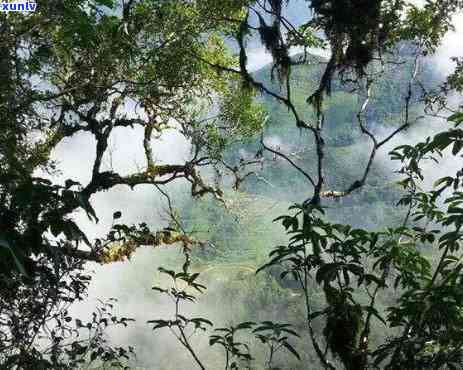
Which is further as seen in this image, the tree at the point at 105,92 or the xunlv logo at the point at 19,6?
the xunlv logo at the point at 19,6

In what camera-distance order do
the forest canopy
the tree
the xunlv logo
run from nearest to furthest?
the forest canopy → the tree → the xunlv logo

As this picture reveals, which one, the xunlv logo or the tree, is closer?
the tree

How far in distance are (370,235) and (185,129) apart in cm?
885

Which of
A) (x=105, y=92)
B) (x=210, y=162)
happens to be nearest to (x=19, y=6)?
(x=105, y=92)

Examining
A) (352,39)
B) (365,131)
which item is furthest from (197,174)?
(352,39)

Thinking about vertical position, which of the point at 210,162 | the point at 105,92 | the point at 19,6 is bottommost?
the point at 19,6

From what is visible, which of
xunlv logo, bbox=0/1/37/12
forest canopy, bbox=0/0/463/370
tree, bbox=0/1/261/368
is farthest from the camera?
xunlv logo, bbox=0/1/37/12

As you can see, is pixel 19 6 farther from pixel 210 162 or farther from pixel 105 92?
pixel 210 162

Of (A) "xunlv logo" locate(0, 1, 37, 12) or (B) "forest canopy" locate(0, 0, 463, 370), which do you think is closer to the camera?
(B) "forest canopy" locate(0, 0, 463, 370)

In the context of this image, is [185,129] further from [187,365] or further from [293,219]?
[187,365]

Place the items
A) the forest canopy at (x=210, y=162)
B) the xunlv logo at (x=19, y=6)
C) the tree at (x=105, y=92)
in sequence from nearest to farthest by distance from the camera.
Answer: the forest canopy at (x=210, y=162) < the tree at (x=105, y=92) < the xunlv logo at (x=19, y=6)

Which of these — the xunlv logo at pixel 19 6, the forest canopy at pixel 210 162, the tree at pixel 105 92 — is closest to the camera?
the forest canopy at pixel 210 162

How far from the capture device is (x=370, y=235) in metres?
3.59

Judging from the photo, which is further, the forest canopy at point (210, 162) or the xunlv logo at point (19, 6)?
the xunlv logo at point (19, 6)
